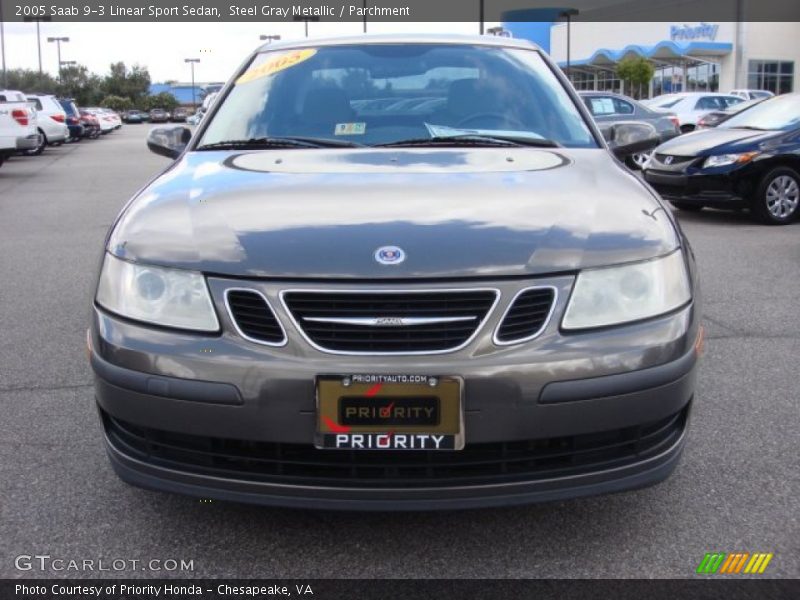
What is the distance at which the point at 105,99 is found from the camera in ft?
341

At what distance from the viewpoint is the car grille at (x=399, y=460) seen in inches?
96.0

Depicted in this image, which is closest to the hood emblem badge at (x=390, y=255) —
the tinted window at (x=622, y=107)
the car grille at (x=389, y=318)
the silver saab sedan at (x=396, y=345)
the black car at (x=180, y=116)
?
the silver saab sedan at (x=396, y=345)

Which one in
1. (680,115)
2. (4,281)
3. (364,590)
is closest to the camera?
(364,590)

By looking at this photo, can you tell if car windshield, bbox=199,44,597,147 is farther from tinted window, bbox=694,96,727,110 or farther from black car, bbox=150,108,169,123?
black car, bbox=150,108,169,123

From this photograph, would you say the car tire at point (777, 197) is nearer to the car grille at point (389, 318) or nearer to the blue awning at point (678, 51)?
the car grille at point (389, 318)

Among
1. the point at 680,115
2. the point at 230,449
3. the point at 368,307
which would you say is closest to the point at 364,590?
the point at 230,449

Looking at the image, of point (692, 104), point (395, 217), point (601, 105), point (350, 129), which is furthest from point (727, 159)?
point (692, 104)

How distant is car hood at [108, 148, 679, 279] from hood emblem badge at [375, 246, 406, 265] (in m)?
0.02

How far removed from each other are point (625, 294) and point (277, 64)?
2.21m

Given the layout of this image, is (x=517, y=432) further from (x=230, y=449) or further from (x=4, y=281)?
(x=4, y=281)

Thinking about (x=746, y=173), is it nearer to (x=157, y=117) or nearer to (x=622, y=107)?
(x=622, y=107)

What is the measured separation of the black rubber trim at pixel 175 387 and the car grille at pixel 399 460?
0.12 m

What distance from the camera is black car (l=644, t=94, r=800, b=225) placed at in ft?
31.6

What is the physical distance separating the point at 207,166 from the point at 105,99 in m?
108
